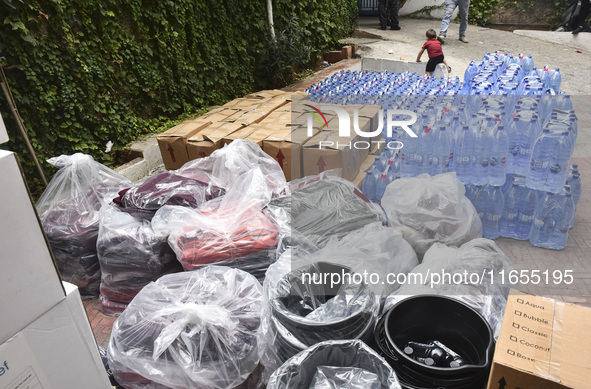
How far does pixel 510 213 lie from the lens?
3.44 m

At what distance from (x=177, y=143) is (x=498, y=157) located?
2959mm

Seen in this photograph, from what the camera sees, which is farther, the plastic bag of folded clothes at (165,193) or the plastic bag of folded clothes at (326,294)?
the plastic bag of folded clothes at (165,193)

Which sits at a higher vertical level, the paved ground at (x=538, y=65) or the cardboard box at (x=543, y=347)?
the cardboard box at (x=543, y=347)

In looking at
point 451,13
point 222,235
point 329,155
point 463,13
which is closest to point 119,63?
point 329,155

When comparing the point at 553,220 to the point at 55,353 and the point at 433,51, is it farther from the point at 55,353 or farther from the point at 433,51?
the point at 433,51

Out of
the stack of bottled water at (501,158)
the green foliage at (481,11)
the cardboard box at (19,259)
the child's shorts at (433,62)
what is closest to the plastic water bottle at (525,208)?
the stack of bottled water at (501,158)

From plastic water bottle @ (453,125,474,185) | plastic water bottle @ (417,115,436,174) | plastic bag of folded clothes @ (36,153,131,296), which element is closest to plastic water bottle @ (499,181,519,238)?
plastic water bottle @ (453,125,474,185)

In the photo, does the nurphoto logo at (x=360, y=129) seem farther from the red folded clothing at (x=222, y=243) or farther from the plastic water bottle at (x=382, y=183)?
the red folded clothing at (x=222, y=243)

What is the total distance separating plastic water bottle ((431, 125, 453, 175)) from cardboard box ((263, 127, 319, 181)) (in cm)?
112

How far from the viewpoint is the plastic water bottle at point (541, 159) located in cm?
318

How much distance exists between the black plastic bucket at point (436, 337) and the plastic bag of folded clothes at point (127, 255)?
64.5 inches

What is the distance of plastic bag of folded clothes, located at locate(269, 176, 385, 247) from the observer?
8.32 feet

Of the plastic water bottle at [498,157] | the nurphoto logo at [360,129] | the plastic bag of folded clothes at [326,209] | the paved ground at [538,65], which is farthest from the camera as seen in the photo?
the nurphoto logo at [360,129]

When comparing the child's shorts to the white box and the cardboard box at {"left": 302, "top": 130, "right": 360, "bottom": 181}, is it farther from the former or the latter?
the white box
